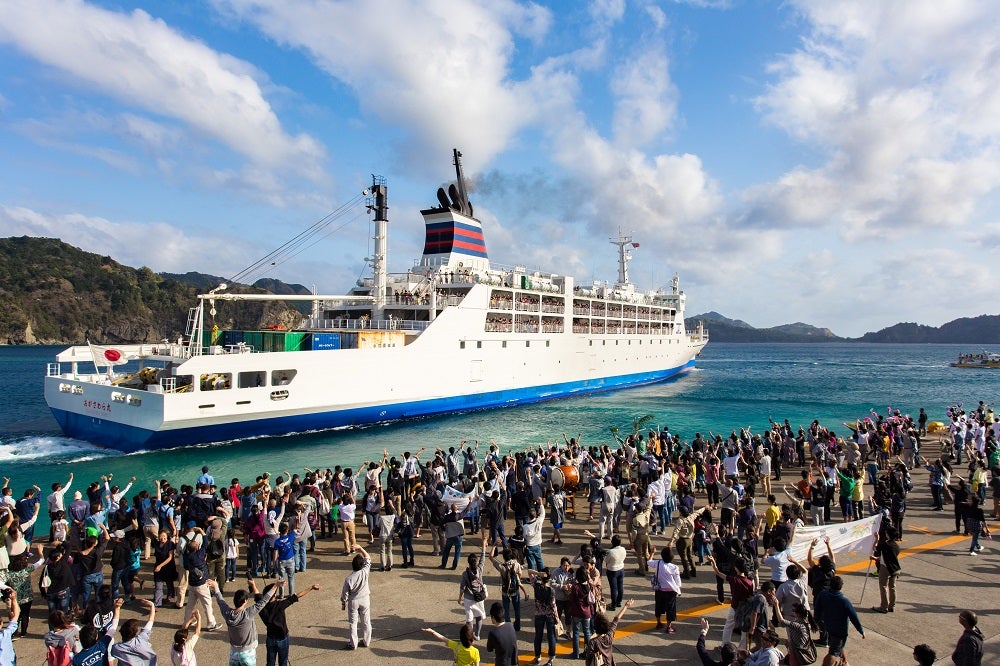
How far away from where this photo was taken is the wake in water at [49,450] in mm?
21281

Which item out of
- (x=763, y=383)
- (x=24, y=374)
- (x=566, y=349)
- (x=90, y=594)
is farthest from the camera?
(x=24, y=374)

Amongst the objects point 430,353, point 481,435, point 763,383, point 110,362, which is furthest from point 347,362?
point 763,383

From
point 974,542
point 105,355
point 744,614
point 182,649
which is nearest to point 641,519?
point 744,614

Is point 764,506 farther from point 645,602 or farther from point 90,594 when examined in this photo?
point 90,594

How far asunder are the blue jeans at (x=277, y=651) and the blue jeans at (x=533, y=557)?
138 inches

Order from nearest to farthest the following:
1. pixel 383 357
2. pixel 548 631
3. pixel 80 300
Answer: pixel 548 631 → pixel 383 357 → pixel 80 300

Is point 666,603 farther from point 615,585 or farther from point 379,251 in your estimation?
point 379,251

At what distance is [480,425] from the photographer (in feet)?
96.8

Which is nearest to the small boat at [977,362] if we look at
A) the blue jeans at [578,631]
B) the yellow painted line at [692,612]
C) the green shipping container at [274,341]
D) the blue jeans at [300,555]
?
the yellow painted line at [692,612]

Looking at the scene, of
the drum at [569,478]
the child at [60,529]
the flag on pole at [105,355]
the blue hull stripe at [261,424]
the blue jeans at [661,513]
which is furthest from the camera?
the flag on pole at [105,355]

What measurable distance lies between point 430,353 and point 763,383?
146 feet

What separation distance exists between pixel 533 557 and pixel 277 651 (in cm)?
376

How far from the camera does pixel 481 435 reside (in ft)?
87.6

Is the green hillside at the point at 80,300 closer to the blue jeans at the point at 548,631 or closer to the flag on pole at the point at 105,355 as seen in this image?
the flag on pole at the point at 105,355
